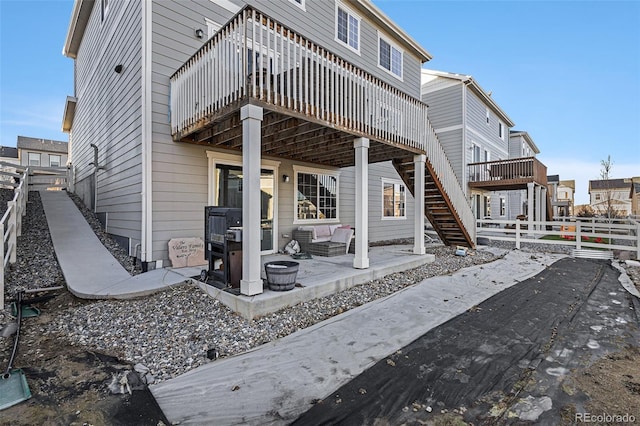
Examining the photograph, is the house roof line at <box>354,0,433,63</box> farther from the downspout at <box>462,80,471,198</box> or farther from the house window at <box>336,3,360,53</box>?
the downspout at <box>462,80,471,198</box>

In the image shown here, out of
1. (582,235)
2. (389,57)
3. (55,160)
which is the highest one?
(389,57)

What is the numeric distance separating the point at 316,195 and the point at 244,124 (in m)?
4.92

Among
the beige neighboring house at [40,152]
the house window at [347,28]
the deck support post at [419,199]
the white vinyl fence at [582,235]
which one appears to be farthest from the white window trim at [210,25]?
the beige neighboring house at [40,152]

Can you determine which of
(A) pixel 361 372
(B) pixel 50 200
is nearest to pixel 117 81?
(B) pixel 50 200

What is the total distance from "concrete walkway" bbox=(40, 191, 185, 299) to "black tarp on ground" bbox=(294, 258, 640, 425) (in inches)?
141

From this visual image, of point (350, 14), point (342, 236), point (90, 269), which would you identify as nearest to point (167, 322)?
point (90, 269)

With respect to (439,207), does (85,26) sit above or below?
above

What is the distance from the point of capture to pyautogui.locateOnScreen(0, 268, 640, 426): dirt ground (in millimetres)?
1999

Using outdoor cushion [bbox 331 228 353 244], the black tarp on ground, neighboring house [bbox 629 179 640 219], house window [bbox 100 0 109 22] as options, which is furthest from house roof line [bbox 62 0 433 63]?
neighboring house [bbox 629 179 640 219]

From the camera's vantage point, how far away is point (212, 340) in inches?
124

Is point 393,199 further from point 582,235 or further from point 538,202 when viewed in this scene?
point 538,202

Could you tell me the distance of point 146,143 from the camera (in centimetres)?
536

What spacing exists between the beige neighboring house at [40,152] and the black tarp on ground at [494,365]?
3469cm

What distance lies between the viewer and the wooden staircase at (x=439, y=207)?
26.4 ft
